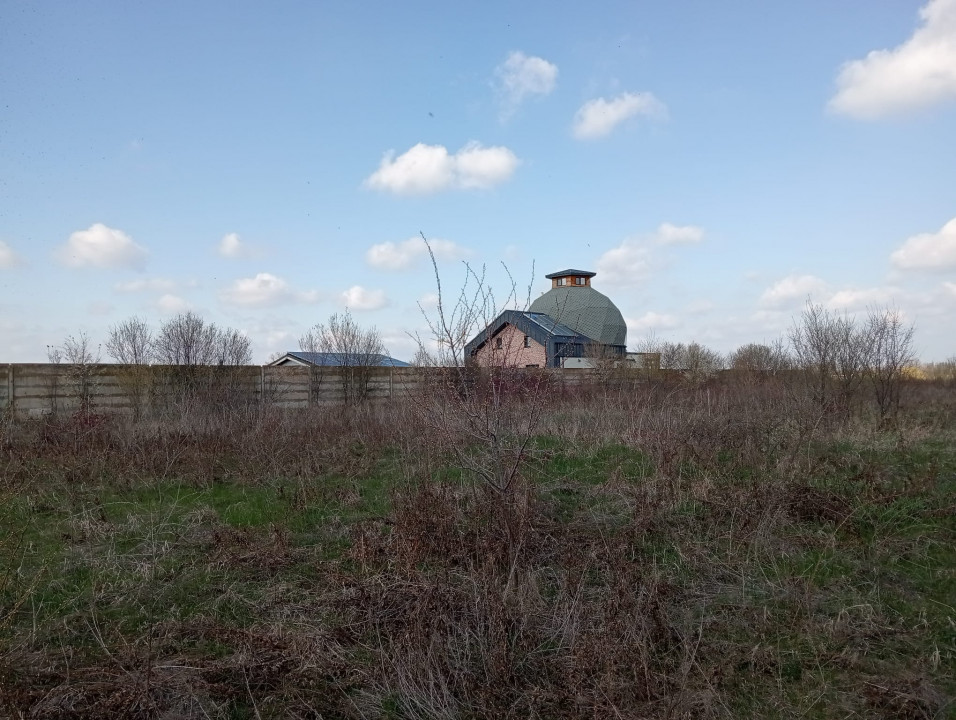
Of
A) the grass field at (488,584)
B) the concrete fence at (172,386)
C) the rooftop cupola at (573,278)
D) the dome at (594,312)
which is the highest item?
the rooftop cupola at (573,278)

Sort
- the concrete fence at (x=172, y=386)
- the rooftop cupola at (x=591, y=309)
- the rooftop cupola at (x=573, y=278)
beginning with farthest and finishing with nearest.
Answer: the rooftop cupola at (x=573, y=278), the rooftop cupola at (x=591, y=309), the concrete fence at (x=172, y=386)

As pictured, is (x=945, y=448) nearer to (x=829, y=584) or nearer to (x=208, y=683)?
(x=829, y=584)

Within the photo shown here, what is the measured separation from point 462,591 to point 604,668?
1037 mm

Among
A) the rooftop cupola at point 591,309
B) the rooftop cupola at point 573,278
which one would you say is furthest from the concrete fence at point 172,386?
the rooftop cupola at point 573,278

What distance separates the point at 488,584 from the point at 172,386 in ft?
47.4

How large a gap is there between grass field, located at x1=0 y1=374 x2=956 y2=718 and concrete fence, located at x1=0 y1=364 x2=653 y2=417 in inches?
239

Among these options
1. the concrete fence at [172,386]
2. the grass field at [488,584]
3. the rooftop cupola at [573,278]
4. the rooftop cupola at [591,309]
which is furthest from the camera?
the rooftop cupola at [573,278]

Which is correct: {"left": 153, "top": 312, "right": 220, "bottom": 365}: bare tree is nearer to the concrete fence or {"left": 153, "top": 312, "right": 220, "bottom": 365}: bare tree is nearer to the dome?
the concrete fence

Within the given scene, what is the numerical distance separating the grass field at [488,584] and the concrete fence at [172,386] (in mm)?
6065

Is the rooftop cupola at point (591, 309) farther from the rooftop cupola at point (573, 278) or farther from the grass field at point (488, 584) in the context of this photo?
the grass field at point (488, 584)

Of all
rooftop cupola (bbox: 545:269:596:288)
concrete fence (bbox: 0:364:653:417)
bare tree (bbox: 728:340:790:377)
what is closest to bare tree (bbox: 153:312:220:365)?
concrete fence (bbox: 0:364:653:417)

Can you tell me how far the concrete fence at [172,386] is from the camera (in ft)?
46.9

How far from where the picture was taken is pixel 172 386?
1576cm

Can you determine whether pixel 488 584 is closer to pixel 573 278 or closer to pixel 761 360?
pixel 761 360
